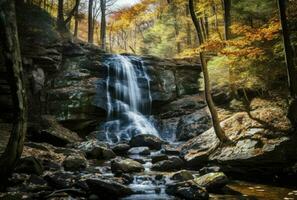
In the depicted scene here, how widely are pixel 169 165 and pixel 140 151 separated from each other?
325cm

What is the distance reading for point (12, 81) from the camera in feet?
25.7

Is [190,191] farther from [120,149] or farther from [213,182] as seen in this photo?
[120,149]

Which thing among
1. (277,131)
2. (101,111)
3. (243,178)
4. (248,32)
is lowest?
(243,178)

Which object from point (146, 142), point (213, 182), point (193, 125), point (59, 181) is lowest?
point (213, 182)

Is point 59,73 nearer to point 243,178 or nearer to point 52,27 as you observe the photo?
point 52,27

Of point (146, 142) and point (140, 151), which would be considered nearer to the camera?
point (140, 151)

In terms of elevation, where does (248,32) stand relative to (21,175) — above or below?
above

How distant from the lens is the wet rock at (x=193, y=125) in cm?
1766

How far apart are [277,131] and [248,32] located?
360 centimetres

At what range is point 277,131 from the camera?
10.1 metres

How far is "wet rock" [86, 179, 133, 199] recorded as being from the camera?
7.72 metres

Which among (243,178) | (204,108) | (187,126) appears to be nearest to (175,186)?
(243,178)

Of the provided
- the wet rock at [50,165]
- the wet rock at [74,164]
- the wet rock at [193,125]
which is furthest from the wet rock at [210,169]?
the wet rock at [193,125]

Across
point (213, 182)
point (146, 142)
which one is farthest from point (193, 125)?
point (213, 182)
